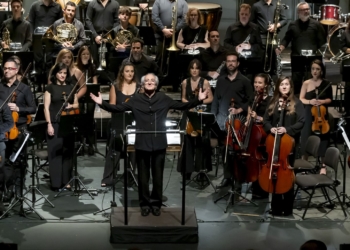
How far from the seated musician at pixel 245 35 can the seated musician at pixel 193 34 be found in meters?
0.36

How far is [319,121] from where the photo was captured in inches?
414

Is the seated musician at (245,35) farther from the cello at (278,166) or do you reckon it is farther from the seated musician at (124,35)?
the cello at (278,166)

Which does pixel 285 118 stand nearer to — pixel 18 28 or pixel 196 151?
pixel 196 151

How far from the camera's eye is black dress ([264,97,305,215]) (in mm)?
8984

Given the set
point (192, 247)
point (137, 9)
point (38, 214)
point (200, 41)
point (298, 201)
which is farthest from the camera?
point (137, 9)

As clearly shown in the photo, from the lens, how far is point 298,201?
31.7 feet

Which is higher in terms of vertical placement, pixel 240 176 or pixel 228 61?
pixel 228 61

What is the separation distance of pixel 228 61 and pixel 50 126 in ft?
7.63

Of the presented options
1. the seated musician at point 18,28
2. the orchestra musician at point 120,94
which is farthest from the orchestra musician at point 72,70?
the seated musician at point 18,28

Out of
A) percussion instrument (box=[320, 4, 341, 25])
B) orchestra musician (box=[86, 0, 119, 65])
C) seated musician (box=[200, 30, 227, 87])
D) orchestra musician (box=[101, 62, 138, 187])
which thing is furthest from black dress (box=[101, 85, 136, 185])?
percussion instrument (box=[320, 4, 341, 25])

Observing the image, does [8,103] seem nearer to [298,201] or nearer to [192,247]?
[192,247]

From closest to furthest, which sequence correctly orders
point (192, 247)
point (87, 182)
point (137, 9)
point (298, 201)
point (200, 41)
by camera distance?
point (192, 247) < point (298, 201) < point (87, 182) < point (200, 41) < point (137, 9)

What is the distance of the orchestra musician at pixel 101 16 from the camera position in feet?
41.6

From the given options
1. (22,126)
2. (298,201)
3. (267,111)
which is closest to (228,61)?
(267,111)
